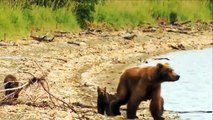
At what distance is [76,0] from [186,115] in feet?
44.3

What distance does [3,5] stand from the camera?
20844mm

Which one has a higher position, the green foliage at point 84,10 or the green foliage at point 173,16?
the green foliage at point 84,10

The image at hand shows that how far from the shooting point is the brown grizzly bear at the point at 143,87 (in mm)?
9609

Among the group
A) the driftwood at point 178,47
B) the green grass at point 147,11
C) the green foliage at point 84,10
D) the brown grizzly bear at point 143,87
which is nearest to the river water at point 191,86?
the driftwood at point 178,47

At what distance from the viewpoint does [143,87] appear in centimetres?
964

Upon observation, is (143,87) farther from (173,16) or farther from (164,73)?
(173,16)

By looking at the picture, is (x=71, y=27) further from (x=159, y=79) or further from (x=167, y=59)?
(x=159, y=79)


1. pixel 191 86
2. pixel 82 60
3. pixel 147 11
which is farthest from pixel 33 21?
pixel 147 11

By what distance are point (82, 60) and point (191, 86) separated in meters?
3.26

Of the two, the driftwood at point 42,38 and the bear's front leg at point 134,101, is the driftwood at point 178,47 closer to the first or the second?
the driftwood at point 42,38

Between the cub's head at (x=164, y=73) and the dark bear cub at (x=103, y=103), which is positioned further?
the dark bear cub at (x=103, y=103)

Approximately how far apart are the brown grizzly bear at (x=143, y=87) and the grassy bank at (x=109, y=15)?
917cm

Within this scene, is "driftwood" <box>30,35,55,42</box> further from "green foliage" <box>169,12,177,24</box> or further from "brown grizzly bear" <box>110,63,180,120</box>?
"green foliage" <box>169,12,177,24</box>

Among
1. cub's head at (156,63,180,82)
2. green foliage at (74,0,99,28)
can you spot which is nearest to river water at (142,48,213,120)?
cub's head at (156,63,180,82)
